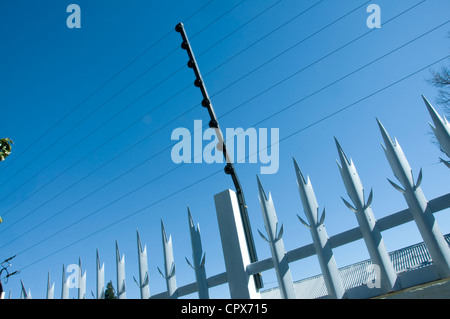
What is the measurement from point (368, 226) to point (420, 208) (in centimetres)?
56

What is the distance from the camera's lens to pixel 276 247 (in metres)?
3.80

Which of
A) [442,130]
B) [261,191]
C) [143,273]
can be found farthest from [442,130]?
[143,273]

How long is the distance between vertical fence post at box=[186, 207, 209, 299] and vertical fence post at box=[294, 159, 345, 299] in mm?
1644

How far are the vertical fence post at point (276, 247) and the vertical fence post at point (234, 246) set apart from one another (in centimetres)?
34

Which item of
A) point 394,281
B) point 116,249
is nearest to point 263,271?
point 394,281

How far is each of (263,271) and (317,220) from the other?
941mm

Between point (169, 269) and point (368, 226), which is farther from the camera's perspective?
point (169, 269)

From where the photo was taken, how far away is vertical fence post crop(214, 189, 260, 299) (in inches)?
151

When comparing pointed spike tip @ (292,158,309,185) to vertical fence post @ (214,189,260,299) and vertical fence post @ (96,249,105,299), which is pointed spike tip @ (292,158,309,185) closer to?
vertical fence post @ (214,189,260,299)

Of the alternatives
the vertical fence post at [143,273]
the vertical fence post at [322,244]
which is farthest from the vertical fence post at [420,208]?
the vertical fence post at [143,273]

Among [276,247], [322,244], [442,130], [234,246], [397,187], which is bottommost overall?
[322,244]

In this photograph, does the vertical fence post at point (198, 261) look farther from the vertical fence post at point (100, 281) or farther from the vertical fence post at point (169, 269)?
the vertical fence post at point (100, 281)

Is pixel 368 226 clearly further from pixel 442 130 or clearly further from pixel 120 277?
Answer: pixel 120 277

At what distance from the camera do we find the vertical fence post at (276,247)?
11.9 ft
